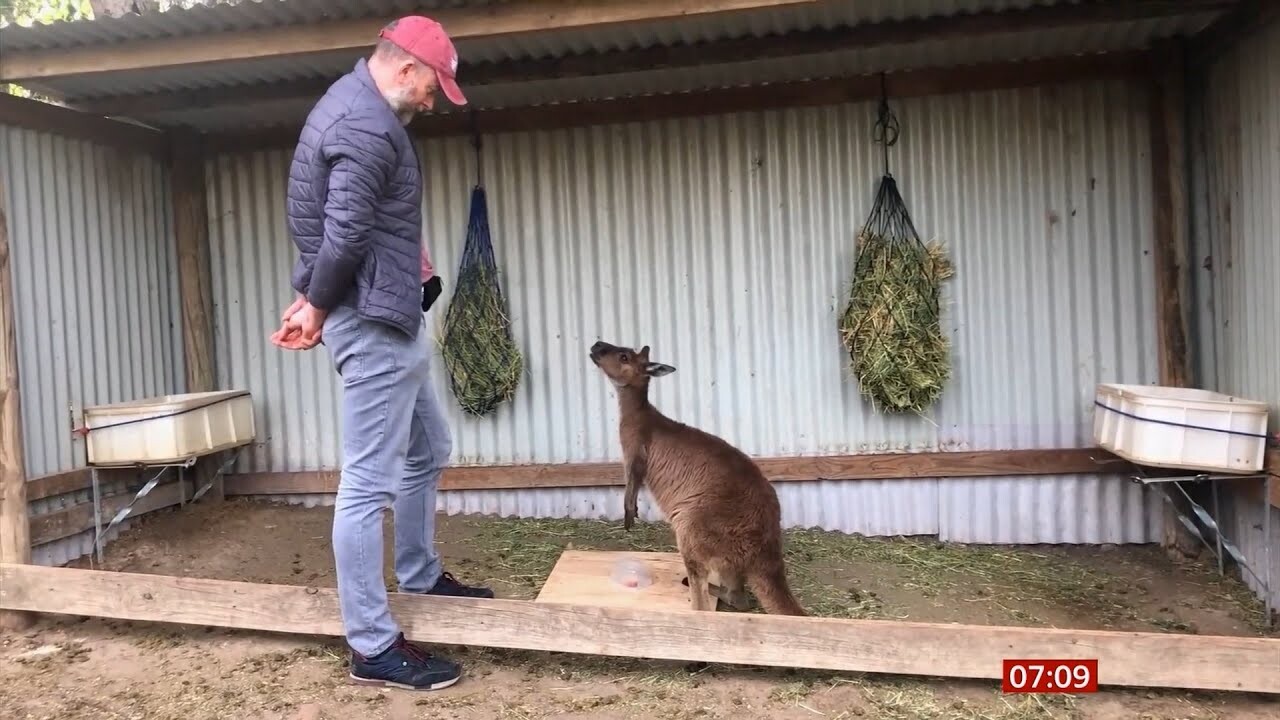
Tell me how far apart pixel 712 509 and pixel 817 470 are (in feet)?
7.01

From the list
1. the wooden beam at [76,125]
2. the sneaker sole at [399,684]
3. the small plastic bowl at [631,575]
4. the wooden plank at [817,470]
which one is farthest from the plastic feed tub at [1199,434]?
the wooden beam at [76,125]

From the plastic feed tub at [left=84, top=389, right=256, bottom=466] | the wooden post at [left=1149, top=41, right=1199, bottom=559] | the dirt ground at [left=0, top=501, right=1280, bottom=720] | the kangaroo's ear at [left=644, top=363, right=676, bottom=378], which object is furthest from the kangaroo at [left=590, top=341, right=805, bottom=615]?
the wooden post at [left=1149, top=41, right=1199, bottom=559]

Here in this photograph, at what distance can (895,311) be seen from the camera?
5.24 m

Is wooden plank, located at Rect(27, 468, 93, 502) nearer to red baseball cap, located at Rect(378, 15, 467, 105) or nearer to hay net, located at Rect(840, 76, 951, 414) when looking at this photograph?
red baseball cap, located at Rect(378, 15, 467, 105)

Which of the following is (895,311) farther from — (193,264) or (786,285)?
(193,264)

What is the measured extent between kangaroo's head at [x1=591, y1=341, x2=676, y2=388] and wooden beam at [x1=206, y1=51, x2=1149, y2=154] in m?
1.92

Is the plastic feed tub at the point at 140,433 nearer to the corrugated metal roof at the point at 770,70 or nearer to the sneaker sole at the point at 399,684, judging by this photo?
the corrugated metal roof at the point at 770,70

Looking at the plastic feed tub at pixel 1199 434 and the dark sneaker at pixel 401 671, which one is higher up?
the plastic feed tub at pixel 1199 434

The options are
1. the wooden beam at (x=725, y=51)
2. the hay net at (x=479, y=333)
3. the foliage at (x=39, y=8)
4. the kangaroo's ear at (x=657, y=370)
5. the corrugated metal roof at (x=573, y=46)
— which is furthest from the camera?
the foliage at (x=39, y=8)

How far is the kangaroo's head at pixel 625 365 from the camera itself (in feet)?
14.6

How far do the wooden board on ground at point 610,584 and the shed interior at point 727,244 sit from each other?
1566 millimetres

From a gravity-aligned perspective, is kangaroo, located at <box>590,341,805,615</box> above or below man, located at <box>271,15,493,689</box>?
below

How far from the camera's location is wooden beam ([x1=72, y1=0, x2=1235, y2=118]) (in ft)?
14.4

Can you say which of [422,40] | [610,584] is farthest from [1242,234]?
[422,40]
